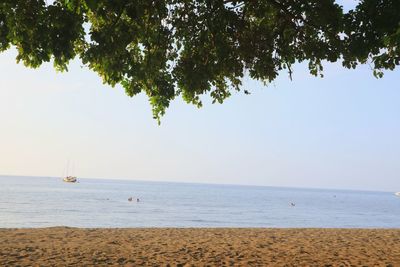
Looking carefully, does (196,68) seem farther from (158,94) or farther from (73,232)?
(73,232)

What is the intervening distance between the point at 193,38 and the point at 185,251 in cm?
674

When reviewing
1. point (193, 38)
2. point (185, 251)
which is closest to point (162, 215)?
point (185, 251)

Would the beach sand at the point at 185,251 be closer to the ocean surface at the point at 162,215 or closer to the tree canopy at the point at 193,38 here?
the tree canopy at the point at 193,38

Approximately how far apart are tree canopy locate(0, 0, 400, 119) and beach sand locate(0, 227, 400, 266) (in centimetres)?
431

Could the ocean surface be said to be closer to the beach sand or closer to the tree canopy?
the beach sand

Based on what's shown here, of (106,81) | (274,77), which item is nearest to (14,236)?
(106,81)

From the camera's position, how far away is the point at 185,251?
45.4ft

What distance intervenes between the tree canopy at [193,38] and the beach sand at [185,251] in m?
4.31

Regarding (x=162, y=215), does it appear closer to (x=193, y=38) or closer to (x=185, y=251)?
(x=185, y=251)

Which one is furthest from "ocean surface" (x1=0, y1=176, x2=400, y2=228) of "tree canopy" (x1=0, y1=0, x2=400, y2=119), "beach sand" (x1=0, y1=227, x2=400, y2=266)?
"tree canopy" (x1=0, y1=0, x2=400, y2=119)

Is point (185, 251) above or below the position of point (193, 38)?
below

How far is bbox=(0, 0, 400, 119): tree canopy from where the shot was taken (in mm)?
8383

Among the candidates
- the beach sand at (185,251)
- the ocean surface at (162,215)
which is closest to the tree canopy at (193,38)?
the beach sand at (185,251)

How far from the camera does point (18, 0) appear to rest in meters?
8.22
